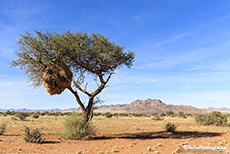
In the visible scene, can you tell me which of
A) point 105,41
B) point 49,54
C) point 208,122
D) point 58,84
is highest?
point 105,41

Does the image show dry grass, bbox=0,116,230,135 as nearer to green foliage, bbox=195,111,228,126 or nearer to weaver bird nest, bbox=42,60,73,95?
green foliage, bbox=195,111,228,126

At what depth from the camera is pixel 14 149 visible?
1146 cm

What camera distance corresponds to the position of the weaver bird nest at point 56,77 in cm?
1550

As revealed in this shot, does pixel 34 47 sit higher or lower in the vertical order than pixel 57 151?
higher

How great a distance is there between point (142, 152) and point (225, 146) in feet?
20.6

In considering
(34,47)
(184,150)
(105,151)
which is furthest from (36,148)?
(184,150)

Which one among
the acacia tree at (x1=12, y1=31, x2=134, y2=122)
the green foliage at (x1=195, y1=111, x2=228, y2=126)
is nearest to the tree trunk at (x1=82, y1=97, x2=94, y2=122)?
the acacia tree at (x1=12, y1=31, x2=134, y2=122)

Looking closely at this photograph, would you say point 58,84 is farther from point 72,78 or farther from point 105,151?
point 105,151

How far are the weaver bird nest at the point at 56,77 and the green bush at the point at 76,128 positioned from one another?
2676mm

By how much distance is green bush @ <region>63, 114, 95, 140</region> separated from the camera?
1559cm

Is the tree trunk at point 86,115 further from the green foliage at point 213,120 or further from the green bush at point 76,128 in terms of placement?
the green foliage at point 213,120

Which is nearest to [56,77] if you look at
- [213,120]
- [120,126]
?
[120,126]

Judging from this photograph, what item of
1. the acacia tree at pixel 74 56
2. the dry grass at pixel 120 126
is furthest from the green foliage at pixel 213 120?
the acacia tree at pixel 74 56

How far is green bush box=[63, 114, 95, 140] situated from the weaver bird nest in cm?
268
